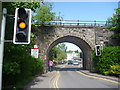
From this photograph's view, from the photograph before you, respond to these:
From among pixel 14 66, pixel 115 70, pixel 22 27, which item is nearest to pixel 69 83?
pixel 14 66

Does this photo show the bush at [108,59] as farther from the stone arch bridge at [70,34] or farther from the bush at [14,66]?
the bush at [14,66]

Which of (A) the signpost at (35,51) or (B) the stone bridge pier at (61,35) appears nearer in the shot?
(A) the signpost at (35,51)

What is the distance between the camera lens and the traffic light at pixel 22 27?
11.8 ft

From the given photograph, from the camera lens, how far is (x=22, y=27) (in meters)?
3.65

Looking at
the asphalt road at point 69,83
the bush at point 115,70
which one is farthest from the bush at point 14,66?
the bush at point 115,70

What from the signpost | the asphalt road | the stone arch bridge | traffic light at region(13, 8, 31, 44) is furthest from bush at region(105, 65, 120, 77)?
traffic light at region(13, 8, 31, 44)

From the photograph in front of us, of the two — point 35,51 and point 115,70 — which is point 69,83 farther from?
point 115,70

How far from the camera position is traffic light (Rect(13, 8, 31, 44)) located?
360 centimetres

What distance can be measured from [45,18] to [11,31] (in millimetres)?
10202

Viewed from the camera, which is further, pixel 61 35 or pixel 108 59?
pixel 61 35

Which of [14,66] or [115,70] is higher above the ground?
[14,66]

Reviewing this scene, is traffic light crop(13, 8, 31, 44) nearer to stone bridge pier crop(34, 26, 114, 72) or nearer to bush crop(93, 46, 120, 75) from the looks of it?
bush crop(93, 46, 120, 75)

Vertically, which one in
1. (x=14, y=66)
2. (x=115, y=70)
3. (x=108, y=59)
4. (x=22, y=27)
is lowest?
(x=115, y=70)

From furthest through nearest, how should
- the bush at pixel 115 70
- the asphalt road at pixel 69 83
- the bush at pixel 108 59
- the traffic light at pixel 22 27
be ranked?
the bush at pixel 108 59, the bush at pixel 115 70, the asphalt road at pixel 69 83, the traffic light at pixel 22 27
